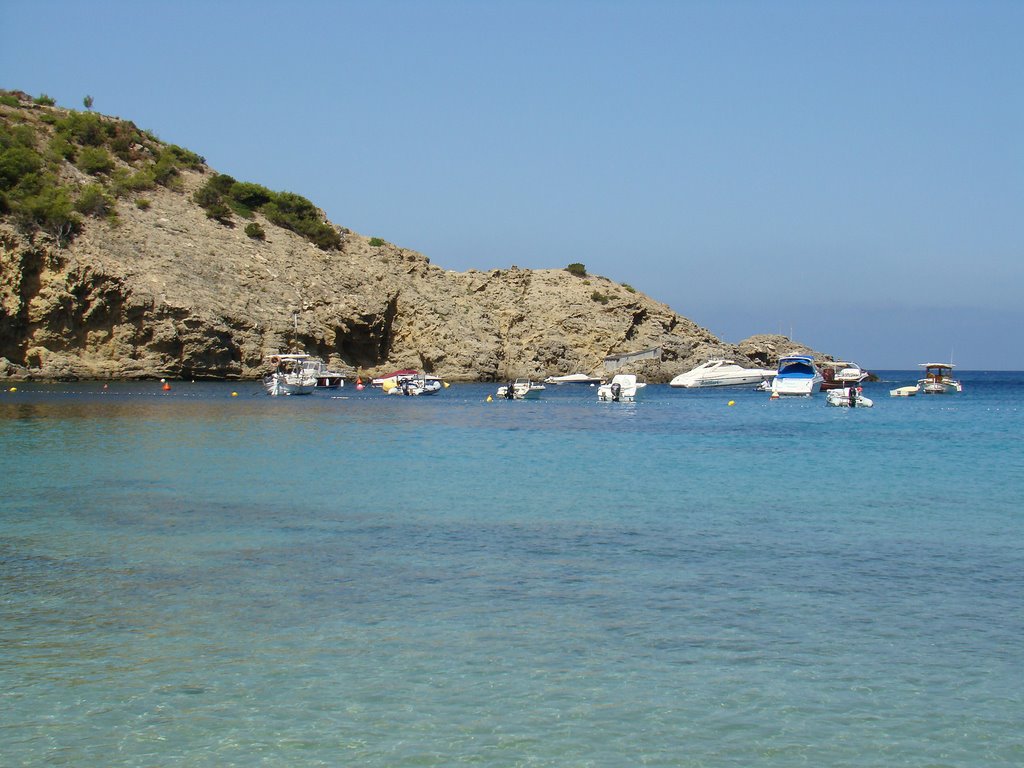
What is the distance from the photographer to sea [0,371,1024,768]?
259 inches

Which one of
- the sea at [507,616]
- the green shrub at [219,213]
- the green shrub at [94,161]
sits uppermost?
the green shrub at [94,161]

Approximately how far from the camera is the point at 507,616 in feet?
31.3

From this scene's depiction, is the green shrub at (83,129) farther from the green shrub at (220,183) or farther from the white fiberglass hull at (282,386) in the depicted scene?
the white fiberglass hull at (282,386)

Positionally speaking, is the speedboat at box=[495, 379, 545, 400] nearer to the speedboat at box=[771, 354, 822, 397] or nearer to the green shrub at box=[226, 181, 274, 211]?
the speedboat at box=[771, 354, 822, 397]

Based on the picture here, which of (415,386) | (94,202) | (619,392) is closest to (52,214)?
(94,202)

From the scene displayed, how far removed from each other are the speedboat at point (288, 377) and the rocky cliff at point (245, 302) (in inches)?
183

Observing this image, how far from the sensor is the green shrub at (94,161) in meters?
81.7

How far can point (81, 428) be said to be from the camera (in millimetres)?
31875

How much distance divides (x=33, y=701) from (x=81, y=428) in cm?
2695

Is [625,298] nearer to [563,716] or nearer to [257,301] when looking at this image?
[257,301]

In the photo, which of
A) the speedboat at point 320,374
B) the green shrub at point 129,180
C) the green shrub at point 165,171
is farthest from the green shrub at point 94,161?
the speedboat at point 320,374

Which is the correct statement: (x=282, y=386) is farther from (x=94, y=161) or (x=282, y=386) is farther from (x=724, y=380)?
(x=724, y=380)

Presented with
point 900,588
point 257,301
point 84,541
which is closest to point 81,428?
point 84,541

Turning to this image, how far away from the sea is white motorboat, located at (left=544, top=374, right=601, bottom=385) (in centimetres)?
6942
